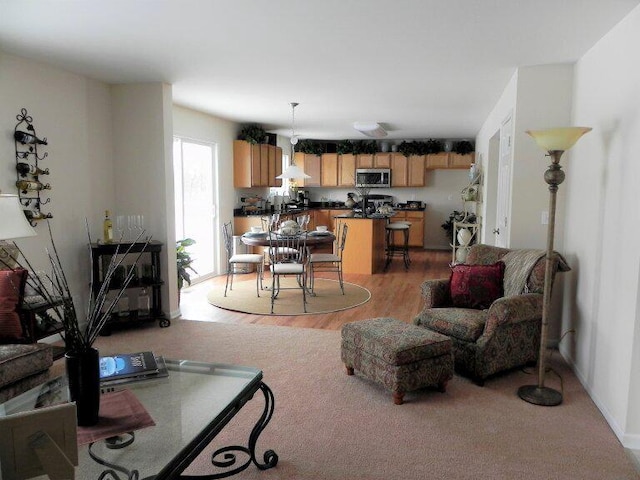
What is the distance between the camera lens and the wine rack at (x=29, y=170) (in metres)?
3.76

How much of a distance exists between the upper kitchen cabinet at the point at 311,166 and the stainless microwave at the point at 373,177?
2.71ft

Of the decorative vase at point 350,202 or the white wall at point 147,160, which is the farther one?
the decorative vase at point 350,202

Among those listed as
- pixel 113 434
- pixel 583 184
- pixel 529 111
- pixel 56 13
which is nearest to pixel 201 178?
pixel 56 13

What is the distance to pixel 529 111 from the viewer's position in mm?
3906

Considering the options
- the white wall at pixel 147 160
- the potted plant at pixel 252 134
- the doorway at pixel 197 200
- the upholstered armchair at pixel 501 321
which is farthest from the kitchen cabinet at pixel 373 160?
the upholstered armchair at pixel 501 321

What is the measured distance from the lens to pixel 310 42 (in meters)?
3.31

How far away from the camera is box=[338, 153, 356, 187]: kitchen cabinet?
10.0 m

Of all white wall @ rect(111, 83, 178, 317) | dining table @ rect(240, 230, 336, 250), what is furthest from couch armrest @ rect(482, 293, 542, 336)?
white wall @ rect(111, 83, 178, 317)

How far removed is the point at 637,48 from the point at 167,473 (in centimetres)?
298

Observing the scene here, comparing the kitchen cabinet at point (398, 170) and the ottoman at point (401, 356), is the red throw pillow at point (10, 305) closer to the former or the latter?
the ottoman at point (401, 356)

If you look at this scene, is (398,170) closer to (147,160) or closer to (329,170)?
(329,170)

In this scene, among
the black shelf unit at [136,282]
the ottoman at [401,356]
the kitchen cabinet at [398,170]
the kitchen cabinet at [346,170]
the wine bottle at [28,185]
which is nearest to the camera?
the ottoman at [401,356]

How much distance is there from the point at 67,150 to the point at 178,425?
3.31 m

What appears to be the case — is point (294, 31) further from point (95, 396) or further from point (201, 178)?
point (201, 178)
